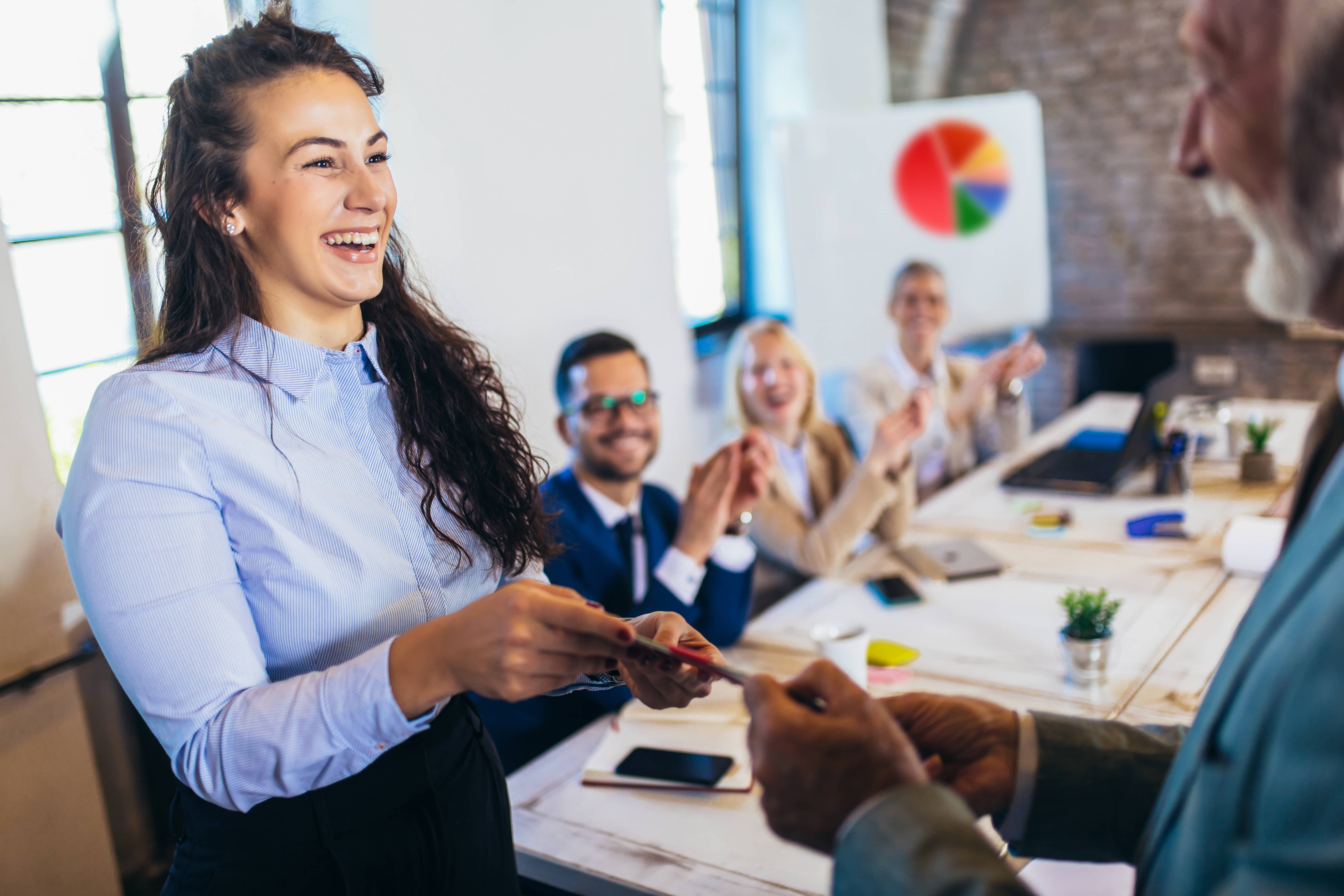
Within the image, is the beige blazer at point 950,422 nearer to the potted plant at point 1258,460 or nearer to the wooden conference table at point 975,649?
the wooden conference table at point 975,649

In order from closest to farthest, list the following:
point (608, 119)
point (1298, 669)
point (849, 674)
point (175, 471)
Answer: point (1298, 669) → point (175, 471) → point (849, 674) → point (608, 119)

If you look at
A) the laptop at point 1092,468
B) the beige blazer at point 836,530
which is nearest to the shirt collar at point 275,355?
the beige blazer at point 836,530

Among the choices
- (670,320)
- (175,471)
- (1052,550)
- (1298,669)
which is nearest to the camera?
(1298,669)

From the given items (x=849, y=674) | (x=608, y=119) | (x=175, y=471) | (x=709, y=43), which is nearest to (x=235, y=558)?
(x=175, y=471)

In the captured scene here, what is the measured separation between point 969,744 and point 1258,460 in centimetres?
237

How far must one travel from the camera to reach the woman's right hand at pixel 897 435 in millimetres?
2562

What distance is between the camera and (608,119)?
130 inches

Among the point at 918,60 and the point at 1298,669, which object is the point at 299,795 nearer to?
the point at 1298,669

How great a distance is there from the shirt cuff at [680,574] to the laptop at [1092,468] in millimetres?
1394

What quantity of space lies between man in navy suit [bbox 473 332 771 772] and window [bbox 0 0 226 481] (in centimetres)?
97

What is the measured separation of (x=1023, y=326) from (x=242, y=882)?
4.95 meters

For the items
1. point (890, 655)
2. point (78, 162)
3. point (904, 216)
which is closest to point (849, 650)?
point (890, 655)

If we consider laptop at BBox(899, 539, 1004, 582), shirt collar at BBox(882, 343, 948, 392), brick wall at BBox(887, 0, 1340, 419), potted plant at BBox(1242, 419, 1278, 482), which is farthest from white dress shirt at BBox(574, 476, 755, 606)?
brick wall at BBox(887, 0, 1340, 419)

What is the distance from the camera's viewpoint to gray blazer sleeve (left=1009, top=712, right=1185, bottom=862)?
92cm
